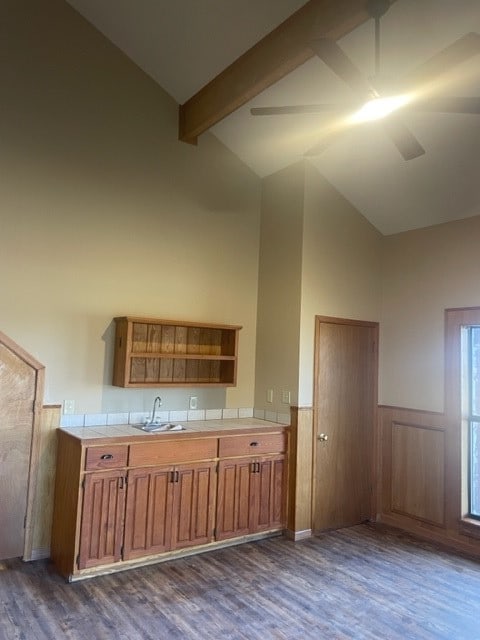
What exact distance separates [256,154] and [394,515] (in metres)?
3.74

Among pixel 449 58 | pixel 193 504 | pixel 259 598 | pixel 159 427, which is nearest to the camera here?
pixel 449 58

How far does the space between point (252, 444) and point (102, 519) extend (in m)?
1.34

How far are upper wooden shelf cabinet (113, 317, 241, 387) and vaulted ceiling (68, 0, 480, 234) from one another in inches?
69.4

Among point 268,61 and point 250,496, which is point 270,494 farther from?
point 268,61

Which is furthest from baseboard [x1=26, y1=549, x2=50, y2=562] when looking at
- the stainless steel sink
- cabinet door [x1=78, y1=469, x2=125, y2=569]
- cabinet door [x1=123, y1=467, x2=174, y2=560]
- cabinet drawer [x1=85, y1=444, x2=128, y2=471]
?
the stainless steel sink

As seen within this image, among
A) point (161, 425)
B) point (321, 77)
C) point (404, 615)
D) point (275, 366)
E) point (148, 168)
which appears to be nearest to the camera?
point (404, 615)

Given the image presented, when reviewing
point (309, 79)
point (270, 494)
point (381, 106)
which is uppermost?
point (309, 79)

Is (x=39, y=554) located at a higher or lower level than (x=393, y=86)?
lower

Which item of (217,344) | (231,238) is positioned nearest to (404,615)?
(217,344)

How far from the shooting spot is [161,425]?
3.93 metres

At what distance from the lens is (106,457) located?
3365 mm

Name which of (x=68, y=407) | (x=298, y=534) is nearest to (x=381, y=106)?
(x=68, y=407)

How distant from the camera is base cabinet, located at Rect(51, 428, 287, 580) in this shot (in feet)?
10.8

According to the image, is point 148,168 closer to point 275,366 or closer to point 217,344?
point 217,344
